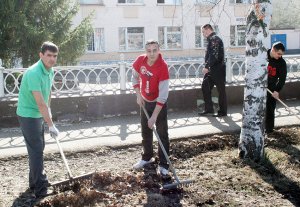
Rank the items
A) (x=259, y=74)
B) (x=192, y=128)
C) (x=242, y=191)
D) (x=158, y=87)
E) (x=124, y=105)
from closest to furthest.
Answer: (x=242, y=191) < (x=158, y=87) < (x=259, y=74) < (x=192, y=128) < (x=124, y=105)

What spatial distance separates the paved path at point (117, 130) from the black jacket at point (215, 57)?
93 cm

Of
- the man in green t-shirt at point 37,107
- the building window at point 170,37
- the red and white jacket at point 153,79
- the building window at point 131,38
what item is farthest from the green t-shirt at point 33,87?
the building window at point 170,37

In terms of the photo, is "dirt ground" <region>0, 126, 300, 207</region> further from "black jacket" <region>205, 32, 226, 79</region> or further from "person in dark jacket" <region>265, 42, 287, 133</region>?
"black jacket" <region>205, 32, 226, 79</region>

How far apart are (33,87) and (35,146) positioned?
69 cm

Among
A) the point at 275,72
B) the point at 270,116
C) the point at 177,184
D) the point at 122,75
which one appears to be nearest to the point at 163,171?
the point at 177,184

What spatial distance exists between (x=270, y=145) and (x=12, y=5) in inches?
307

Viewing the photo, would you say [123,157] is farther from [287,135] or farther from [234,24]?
[234,24]

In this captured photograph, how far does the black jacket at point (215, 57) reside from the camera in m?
7.52

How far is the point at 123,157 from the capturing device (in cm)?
569

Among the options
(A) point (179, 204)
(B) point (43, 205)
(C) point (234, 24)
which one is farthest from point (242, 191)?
(C) point (234, 24)

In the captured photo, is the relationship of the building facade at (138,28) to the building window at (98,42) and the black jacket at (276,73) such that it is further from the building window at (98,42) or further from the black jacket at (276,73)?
the black jacket at (276,73)

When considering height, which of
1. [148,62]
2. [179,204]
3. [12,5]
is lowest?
[179,204]

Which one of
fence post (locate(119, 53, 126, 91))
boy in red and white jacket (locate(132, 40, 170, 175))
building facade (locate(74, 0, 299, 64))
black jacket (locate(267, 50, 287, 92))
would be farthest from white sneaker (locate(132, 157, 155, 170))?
building facade (locate(74, 0, 299, 64))

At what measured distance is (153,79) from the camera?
15.1 feet
